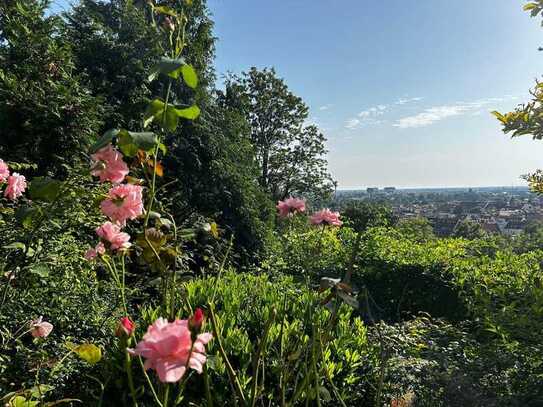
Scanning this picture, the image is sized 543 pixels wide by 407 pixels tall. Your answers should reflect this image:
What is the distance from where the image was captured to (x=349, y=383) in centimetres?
219

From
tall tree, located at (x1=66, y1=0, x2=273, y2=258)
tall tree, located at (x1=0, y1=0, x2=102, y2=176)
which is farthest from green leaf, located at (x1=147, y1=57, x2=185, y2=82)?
tall tree, located at (x1=66, y1=0, x2=273, y2=258)

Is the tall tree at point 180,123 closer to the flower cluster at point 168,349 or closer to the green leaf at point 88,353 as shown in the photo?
the green leaf at point 88,353

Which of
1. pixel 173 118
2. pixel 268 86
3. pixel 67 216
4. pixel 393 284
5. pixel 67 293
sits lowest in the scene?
pixel 393 284

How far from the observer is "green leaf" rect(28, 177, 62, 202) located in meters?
0.84

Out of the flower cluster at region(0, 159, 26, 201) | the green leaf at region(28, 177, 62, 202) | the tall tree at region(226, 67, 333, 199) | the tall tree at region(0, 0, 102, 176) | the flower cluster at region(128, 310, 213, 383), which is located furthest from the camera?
the tall tree at region(226, 67, 333, 199)

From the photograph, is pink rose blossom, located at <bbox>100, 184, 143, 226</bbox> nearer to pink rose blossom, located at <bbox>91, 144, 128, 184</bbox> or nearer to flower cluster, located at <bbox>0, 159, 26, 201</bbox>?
pink rose blossom, located at <bbox>91, 144, 128, 184</bbox>

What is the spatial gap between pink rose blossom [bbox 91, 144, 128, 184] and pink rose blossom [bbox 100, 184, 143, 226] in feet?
0.10

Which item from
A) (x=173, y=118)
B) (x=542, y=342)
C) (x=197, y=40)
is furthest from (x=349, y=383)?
(x=197, y=40)

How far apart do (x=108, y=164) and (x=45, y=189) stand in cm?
14

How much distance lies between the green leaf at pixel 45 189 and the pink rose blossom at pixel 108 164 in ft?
0.31

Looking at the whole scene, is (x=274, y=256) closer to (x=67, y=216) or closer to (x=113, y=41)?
(x=67, y=216)

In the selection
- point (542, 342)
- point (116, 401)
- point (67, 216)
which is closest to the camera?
point (542, 342)

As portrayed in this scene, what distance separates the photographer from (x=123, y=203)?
3.03 ft

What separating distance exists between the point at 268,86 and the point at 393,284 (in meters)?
14.1
